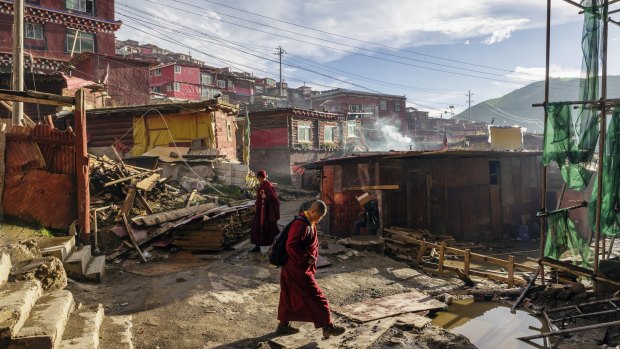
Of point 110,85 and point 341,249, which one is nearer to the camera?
point 341,249

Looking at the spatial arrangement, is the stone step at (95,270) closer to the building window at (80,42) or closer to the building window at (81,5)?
the building window at (80,42)

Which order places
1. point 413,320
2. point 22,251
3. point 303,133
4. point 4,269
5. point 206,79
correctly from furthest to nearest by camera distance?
point 206,79 < point 303,133 < point 413,320 < point 22,251 < point 4,269

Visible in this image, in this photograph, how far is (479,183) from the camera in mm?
16469

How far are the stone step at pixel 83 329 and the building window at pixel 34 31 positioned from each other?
3041 cm

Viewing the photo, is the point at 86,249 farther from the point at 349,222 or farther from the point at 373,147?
the point at 373,147

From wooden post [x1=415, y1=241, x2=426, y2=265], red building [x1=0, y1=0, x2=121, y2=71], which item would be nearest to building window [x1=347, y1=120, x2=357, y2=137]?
red building [x1=0, y1=0, x2=121, y2=71]

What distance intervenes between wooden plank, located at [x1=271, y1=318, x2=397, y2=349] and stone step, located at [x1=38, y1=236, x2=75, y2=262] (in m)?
4.34

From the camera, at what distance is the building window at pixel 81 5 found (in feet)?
98.8

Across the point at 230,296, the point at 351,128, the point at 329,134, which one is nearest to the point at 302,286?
the point at 230,296

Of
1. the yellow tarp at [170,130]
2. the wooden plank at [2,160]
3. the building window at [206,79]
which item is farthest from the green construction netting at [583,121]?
the building window at [206,79]

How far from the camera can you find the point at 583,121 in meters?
8.22

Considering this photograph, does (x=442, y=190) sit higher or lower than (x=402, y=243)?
higher

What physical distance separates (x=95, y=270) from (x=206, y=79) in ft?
139

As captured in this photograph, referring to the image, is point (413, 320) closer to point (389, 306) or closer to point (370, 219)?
point (389, 306)
